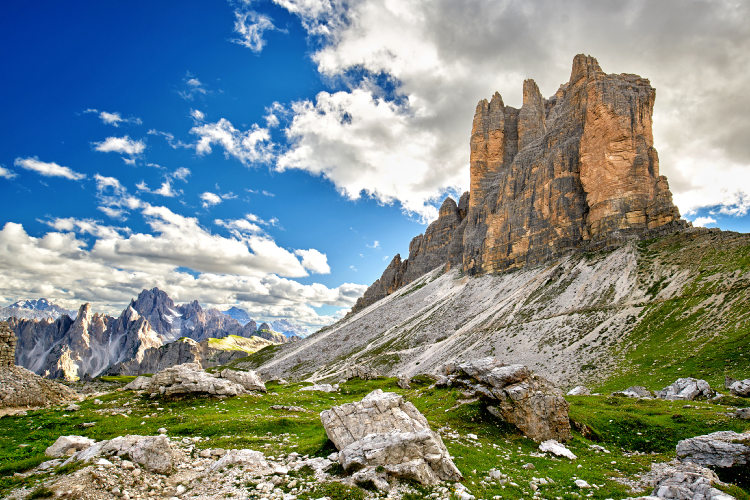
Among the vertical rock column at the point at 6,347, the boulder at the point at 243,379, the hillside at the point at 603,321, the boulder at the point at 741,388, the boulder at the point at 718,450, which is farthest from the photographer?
the hillside at the point at 603,321

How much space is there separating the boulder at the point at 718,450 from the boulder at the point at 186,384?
31.5 m

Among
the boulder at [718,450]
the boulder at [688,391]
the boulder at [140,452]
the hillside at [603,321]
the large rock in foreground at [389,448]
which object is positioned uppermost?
the hillside at [603,321]

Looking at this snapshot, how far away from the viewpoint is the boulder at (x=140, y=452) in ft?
41.0

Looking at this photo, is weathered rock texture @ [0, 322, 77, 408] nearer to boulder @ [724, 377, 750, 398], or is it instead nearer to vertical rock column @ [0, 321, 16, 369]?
vertical rock column @ [0, 321, 16, 369]

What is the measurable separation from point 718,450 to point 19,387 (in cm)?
4325

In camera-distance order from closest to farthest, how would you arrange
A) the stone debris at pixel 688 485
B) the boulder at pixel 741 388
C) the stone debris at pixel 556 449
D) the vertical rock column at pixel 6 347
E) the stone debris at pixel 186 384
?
the stone debris at pixel 688 485 → the stone debris at pixel 556 449 → the boulder at pixel 741 388 → the vertical rock column at pixel 6 347 → the stone debris at pixel 186 384

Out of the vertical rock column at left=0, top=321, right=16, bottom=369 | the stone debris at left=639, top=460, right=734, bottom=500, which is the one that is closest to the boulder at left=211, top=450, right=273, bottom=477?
the stone debris at left=639, top=460, right=734, bottom=500

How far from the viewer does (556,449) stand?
57.4 feet

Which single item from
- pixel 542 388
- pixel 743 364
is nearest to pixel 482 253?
pixel 743 364

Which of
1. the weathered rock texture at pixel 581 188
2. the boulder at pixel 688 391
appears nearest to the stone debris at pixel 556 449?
the boulder at pixel 688 391

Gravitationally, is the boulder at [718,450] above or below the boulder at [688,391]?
below

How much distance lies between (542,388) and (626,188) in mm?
100038

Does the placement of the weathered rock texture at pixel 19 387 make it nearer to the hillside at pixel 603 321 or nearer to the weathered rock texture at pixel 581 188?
the hillside at pixel 603 321

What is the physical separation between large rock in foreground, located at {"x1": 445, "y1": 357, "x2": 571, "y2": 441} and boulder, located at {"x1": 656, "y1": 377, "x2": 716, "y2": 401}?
601 inches
